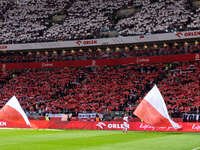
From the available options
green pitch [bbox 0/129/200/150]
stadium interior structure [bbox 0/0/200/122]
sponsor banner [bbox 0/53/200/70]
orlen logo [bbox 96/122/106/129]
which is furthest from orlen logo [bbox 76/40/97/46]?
green pitch [bbox 0/129/200/150]

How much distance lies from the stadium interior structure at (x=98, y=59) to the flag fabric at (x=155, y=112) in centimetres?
1252

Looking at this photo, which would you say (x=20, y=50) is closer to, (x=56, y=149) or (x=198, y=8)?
(x=198, y=8)

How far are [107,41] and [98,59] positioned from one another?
5617mm

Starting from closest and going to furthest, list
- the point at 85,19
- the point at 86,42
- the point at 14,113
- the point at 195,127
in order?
the point at 14,113, the point at 195,127, the point at 86,42, the point at 85,19

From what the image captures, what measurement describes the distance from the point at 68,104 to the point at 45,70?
14.6 meters

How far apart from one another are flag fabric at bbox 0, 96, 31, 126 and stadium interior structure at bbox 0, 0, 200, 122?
13.7 m

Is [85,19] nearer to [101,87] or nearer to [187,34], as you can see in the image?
[101,87]

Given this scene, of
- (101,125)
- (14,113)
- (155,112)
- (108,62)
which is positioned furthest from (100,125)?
(108,62)

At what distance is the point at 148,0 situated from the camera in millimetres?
58938

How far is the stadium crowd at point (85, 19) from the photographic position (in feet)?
166

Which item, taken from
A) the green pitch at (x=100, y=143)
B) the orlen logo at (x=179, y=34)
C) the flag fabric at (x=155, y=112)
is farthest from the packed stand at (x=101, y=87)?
the green pitch at (x=100, y=143)

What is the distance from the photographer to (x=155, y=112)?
2620 centimetres

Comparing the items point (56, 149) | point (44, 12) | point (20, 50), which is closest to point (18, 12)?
point (44, 12)

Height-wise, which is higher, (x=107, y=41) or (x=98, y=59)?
(x=107, y=41)
